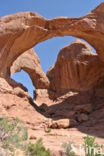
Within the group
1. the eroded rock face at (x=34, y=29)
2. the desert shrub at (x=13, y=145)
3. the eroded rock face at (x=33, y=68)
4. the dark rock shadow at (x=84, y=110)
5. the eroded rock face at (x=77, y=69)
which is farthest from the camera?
the eroded rock face at (x=33, y=68)

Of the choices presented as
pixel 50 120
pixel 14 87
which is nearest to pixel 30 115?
pixel 50 120

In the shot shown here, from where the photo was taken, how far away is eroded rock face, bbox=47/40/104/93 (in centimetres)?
2180

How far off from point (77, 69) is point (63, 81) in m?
1.81

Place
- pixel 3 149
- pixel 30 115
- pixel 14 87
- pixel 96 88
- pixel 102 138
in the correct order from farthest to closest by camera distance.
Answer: pixel 96 88 < pixel 14 87 < pixel 30 115 < pixel 102 138 < pixel 3 149

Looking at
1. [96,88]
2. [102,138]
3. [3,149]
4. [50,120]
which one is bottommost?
[3,149]

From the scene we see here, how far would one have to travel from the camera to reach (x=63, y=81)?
2389cm

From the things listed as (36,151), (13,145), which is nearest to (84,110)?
(36,151)

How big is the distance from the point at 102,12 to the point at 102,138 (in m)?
8.68

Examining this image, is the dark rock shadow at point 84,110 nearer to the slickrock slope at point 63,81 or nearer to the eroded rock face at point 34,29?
the slickrock slope at point 63,81

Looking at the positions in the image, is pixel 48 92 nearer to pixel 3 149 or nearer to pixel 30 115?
pixel 30 115

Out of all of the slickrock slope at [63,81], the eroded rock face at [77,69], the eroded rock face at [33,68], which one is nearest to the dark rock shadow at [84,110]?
the slickrock slope at [63,81]

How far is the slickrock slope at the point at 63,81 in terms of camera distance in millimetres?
14609

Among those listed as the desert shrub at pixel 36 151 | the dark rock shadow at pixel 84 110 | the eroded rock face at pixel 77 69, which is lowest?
the desert shrub at pixel 36 151

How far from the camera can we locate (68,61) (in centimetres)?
2373
